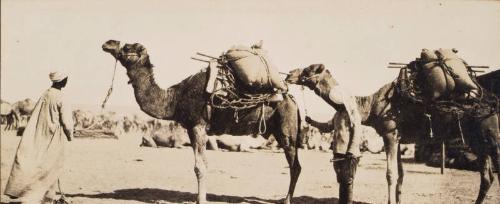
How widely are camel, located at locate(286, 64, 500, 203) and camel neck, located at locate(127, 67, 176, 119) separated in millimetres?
2962

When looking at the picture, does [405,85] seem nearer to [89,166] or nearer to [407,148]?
[89,166]

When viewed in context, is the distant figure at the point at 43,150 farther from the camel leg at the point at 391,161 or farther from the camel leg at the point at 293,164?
the camel leg at the point at 391,161

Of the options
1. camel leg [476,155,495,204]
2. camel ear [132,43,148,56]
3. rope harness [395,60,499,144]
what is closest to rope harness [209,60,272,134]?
camel ear [132,43,148,56]

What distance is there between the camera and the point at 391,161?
7.82 m

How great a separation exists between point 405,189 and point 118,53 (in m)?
5.99

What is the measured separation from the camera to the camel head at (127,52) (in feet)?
27.2

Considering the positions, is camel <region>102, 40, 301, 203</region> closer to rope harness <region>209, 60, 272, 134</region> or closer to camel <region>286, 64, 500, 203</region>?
rope harness <region>209, 60, 272, 134</region>

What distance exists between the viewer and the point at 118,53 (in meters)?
8.31

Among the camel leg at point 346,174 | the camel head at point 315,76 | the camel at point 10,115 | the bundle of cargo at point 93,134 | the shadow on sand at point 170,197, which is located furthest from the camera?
the camel at point 10,115

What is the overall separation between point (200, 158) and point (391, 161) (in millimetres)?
2808

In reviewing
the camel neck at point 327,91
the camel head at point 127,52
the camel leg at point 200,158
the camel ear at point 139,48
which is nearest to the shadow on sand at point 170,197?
the camel leg at point 200,158

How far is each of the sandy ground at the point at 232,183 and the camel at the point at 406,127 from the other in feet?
3.02

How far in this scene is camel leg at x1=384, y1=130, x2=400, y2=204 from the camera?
7.79 metres

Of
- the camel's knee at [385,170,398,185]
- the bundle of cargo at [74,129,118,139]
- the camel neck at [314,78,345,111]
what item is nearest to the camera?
the camel neck at [314,78,345,111]
